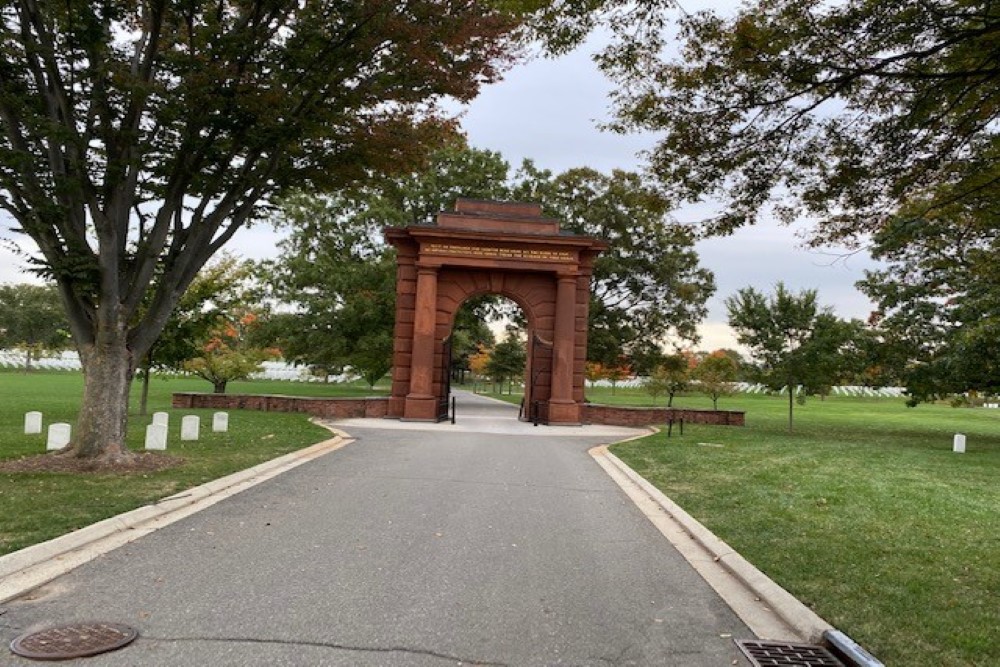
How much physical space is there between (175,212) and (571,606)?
9465 millimetres

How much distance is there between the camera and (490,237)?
23.4 metres

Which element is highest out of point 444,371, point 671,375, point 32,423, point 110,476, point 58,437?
point 671,375

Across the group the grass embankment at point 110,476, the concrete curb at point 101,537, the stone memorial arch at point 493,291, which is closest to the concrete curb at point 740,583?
the concrete curb at point 101,537

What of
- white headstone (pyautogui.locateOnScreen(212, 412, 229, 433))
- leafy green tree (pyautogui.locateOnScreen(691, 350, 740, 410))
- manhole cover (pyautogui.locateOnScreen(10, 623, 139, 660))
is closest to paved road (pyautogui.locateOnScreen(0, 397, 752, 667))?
manhole cover (pyautogui.locateOnScreen(10, 623, 139, 660))

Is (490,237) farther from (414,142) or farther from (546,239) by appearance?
(414,142)

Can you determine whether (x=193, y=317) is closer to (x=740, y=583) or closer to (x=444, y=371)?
(x=444, y=371)

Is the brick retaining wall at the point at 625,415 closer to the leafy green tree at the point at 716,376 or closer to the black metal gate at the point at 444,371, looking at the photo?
the black metal gate at the point at 444,371

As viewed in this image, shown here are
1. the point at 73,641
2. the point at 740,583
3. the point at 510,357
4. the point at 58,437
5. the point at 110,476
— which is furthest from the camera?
the point at 510,357

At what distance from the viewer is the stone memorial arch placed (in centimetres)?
2328

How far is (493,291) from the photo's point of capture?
24766 mm

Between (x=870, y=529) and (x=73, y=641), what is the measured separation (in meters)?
7.21

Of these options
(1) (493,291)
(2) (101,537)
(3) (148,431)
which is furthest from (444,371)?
(2) (101,537)

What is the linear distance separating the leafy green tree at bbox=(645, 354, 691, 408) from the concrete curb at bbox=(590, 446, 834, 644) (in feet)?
88.0

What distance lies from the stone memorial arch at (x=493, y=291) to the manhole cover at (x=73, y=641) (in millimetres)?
18432
